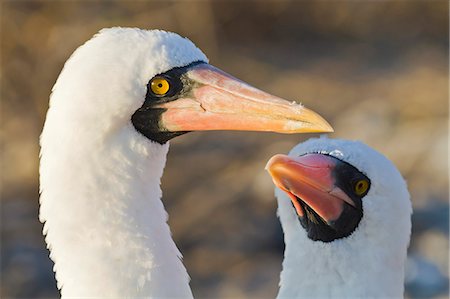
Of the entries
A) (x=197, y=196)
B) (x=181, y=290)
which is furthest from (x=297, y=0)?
(x=181, y=290)

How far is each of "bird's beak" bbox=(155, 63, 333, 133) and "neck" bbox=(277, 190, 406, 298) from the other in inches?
42.0

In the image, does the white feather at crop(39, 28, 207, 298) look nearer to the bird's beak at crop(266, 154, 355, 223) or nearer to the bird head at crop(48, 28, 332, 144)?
the bird head at crop(48, 28, 332, 144)

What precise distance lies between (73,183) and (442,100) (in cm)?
1023

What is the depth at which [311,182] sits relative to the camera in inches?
178

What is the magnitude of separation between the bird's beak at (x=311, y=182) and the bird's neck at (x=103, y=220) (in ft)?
2.57

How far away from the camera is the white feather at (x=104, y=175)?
3.65 meters

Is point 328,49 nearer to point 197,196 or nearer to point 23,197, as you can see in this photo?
point 197,196

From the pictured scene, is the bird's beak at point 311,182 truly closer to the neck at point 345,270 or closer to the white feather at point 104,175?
the neck at point 345,270

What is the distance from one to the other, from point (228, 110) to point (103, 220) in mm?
630

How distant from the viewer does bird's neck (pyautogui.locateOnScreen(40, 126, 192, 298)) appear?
144 inches

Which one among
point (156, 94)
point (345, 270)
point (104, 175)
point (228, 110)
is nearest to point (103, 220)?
point (104, 175)

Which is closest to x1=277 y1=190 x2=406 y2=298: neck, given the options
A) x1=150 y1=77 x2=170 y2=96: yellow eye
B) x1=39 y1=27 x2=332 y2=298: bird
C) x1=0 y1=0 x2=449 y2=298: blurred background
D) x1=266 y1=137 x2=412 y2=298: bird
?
x1=266 y1=137 x2=412 y2=298: bird

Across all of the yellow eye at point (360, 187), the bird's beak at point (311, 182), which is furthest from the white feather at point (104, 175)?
the yellow eye at point (360, 187)

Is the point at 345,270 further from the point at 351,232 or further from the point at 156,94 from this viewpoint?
the point at 156,94
